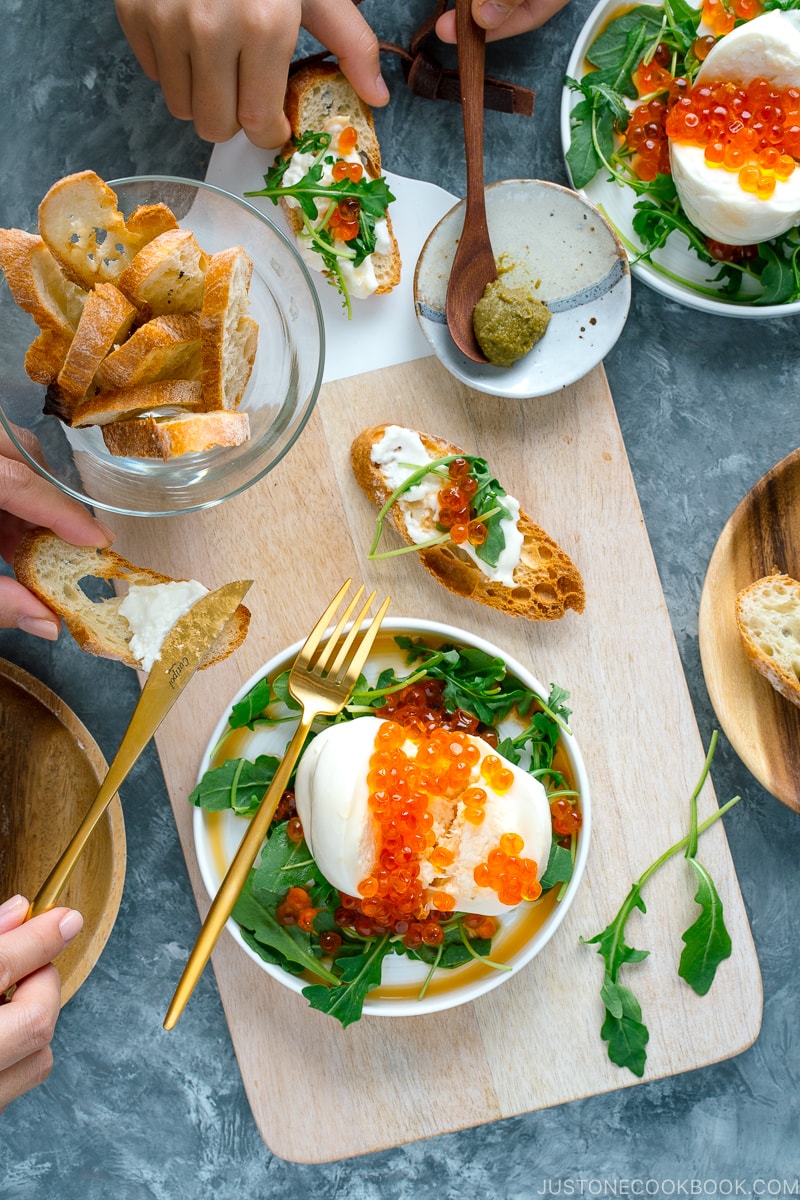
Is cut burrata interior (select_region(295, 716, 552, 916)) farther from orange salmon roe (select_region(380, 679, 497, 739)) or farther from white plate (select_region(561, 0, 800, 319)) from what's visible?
white plate (select_region(561, 0, 800, 319))

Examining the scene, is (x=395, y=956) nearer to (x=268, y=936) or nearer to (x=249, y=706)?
(x=268, y=936)

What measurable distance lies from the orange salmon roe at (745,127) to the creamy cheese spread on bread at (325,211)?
487mm

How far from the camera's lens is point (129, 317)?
118 centimetres

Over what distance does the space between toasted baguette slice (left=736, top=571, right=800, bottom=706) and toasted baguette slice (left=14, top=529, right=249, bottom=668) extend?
0.79 metres

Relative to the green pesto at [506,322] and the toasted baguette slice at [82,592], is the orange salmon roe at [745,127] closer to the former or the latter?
the green pesto at [506,322]

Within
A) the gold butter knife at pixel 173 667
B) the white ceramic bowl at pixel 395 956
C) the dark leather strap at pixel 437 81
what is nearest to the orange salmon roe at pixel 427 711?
the white ceramic bowl at pixel 395 956

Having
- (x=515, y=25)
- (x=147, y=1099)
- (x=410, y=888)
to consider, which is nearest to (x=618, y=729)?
(x=410, y=888)

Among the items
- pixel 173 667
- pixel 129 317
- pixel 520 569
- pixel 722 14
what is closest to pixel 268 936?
pixel 173 667

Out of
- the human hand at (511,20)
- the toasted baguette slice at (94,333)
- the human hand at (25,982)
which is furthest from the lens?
the human hand at (511,20)

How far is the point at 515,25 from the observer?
1510 mm

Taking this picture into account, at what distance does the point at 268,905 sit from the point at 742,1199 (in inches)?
40.8

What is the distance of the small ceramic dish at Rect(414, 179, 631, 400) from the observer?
4.86 feet

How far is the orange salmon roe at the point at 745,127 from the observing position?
4.77ft

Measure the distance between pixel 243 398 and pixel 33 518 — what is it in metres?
0.36
